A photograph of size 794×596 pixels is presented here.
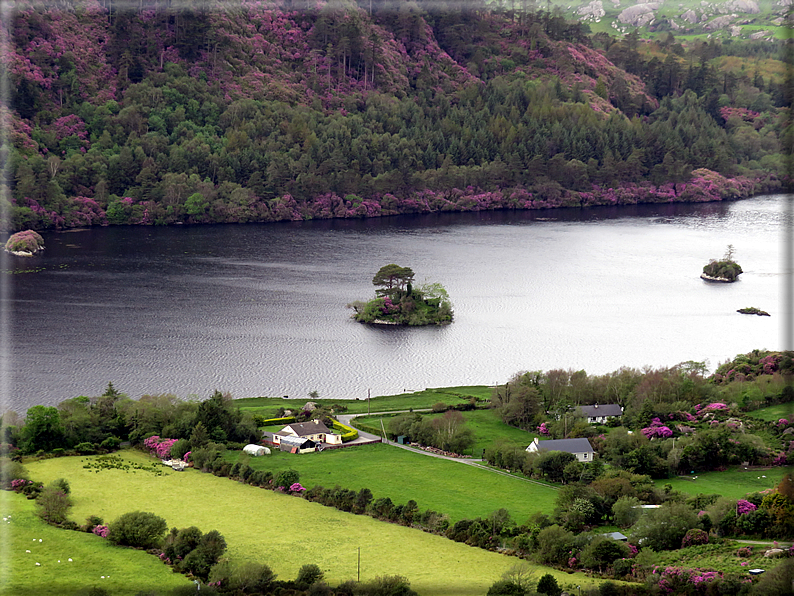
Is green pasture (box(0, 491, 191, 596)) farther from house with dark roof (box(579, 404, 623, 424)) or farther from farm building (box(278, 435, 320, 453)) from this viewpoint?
house with dark roof (box(579, 404, 623, 424))

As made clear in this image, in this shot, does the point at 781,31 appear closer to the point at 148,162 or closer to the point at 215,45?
the point at 215,45

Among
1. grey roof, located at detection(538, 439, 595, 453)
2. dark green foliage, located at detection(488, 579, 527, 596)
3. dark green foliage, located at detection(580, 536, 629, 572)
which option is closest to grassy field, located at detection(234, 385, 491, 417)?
grey roof, located at detection(538, 439, 595, 453)

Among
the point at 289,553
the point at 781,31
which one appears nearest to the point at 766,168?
the point at 781,31

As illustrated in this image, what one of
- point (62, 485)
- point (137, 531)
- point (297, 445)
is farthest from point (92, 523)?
point (297, 445)

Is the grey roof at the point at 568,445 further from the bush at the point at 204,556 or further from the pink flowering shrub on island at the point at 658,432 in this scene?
the bush at the point at 204,556

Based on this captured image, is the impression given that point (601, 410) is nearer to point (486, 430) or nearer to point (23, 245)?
point (486, 430)

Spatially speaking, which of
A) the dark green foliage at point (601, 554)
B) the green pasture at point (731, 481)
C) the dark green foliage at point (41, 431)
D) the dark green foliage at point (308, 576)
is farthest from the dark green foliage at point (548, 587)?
the dark green foliage at point (41, 431)
